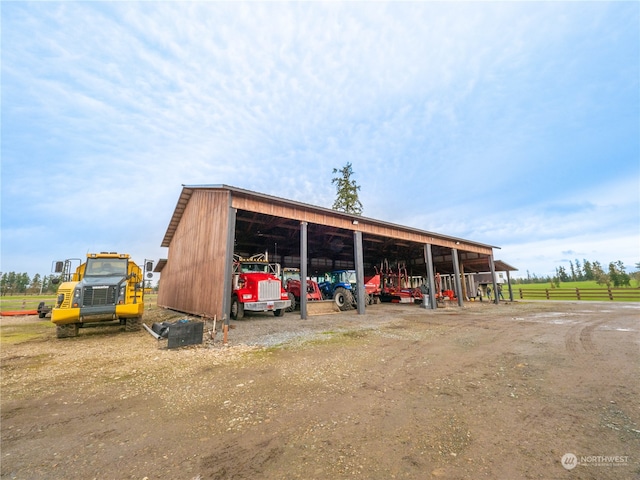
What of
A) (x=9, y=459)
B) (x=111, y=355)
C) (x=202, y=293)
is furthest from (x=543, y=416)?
(x=202, y=293)

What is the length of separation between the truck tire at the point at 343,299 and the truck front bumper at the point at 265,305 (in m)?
3.83

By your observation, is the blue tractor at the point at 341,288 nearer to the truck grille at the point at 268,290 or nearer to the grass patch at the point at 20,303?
the truck grille at the point at 268,290

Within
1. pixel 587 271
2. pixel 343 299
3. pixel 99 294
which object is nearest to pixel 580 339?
pixel 343 299

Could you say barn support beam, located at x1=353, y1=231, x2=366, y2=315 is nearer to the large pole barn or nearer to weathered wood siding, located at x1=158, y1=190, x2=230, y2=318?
the large pole barn

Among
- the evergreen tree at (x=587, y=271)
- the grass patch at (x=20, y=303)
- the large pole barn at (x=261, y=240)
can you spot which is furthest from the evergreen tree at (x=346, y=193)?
the evergreen tree at (x=587, y=271)

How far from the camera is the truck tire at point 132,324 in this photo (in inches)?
361

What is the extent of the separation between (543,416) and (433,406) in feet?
3.83

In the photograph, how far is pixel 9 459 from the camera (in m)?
2.41

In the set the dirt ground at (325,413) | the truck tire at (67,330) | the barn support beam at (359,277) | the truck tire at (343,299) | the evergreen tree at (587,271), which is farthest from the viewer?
the evergreen tree at (587,271)

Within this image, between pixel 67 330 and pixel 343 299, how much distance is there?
1158 cm

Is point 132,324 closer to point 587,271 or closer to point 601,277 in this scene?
point 601,277

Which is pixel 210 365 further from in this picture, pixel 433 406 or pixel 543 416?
pixel 543 416

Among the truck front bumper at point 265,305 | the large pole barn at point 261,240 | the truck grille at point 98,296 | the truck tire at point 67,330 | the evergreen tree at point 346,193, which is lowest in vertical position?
the truck tire at point 67,330

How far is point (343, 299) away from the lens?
49.5 ft
